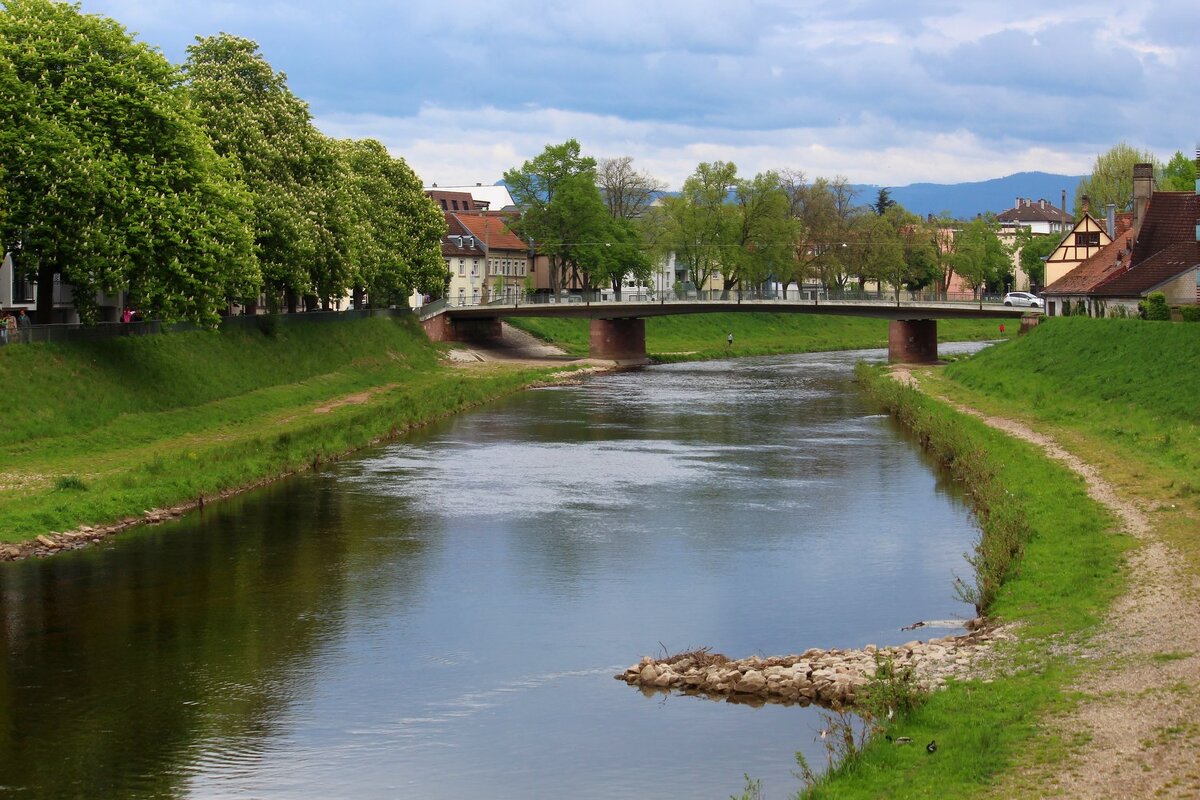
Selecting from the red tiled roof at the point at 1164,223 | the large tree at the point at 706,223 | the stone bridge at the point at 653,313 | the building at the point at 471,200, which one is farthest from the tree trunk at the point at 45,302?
the building at the point at 471,200

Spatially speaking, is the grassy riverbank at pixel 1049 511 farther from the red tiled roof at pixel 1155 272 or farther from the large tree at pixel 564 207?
the large tree at pixel 564 207

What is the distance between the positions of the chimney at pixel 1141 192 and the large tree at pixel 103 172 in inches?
2062

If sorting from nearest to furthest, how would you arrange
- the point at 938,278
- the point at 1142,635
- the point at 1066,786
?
the point at 1066,786
the point at 1142,635
the point at 938,278

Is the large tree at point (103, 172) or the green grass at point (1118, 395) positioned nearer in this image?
the green grass at point (1118, 395)

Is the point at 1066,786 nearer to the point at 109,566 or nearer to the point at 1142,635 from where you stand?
the point at 1142,635

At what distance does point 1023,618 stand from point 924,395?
48139 millimetres

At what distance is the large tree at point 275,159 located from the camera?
7025cm

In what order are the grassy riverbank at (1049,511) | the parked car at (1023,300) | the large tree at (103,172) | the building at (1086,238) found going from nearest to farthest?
the grassy riverbank at (1049,511) < the large tree at (103,172) < the building at (1086,238) < the parked car at (1023,300)

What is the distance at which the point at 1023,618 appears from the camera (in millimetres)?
26375

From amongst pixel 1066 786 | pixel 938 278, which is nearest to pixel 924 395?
pixel 1066 786

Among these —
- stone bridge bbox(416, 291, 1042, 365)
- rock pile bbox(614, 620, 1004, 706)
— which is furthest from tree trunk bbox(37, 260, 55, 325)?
stone bridge bbox(416, 291, 1042, 365)

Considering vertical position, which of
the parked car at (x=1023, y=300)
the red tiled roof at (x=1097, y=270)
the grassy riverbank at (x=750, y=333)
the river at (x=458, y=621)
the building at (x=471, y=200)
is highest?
the building at (x=471, y=200)

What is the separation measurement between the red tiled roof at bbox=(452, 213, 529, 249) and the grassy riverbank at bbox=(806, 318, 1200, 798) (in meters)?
74.1

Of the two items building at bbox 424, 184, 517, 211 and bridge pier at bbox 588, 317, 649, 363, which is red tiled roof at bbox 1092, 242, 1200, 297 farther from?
building at bbox 424, 184, 517, 211
